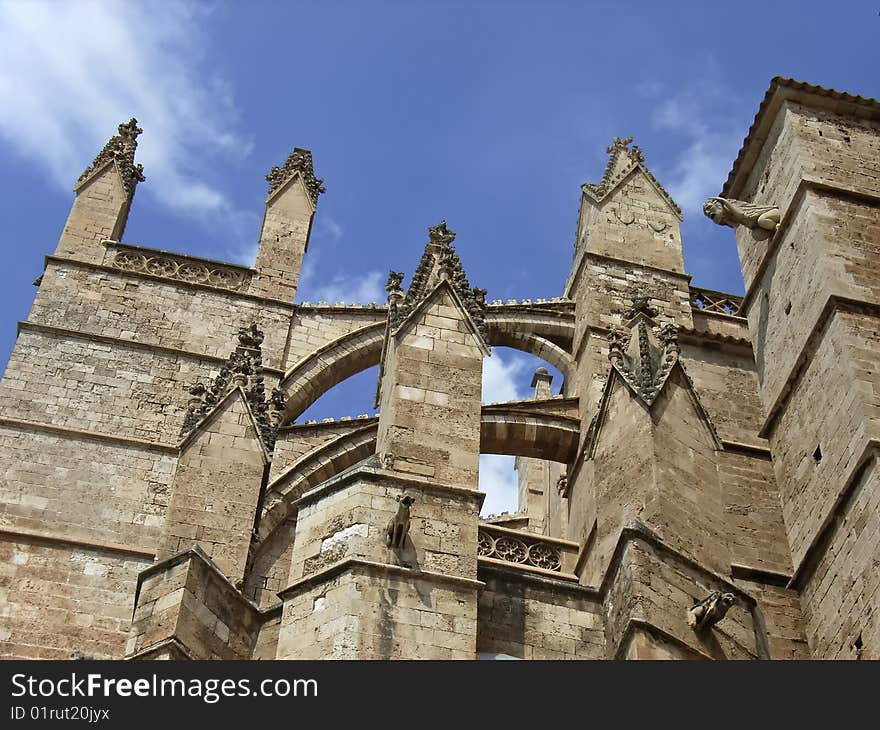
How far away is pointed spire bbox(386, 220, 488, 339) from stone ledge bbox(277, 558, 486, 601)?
92.0 inches

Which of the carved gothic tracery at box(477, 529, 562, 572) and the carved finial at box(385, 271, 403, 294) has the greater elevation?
the carved finial at box(385, 271, 403, 294)

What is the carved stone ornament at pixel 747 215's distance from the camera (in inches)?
521

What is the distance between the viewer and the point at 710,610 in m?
8.45

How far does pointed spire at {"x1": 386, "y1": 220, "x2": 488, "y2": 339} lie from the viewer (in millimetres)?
10195

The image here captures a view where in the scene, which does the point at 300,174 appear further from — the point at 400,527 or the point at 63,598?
the point at 400,527

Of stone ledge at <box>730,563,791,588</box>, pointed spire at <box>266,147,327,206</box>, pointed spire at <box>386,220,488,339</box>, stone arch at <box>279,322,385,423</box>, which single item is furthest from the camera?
pointed spire at <box>266,147,327,206</box>

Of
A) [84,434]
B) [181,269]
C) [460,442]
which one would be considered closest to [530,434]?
[460,442]

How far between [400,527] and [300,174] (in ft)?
33.2

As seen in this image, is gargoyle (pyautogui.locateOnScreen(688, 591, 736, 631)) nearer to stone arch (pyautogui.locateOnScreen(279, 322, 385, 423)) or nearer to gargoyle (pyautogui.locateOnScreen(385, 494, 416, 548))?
gargoyle (pyautogui.locateOnScreen(385, 494, 416, 548))

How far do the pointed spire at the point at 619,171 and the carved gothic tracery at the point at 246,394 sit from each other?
6.29 meters

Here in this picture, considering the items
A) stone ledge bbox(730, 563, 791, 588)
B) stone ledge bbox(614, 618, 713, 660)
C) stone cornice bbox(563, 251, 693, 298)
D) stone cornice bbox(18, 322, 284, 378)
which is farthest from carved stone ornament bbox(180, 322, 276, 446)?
stone cornice bbox(563, 251, 693, 298)

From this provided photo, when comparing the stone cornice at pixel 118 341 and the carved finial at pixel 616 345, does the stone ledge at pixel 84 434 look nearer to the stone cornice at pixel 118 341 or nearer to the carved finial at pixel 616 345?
the stone cornice at pixel 118 341

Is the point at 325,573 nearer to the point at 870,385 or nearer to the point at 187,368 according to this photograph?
the point at 870,385

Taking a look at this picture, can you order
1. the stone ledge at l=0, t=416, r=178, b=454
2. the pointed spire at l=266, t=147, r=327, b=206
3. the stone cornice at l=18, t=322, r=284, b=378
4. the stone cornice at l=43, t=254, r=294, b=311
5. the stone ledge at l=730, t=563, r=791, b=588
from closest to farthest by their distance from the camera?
the stone ledge at l=730, t=563, r=791, b=588
the stone ledge at l=0, t=416, r=178, b=454
the stone cornice at l=18, t=322, r=284, b=378
the stone cornice at l=43, t=254, r=294, b=311
the pointed spire at l=266, t=147, r=327, b=206
